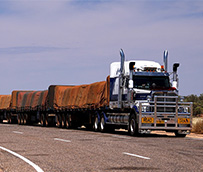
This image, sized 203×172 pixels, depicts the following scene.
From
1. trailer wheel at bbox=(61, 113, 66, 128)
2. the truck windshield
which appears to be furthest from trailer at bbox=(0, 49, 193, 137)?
trailer wheel at bbox=(61, 113, 66, 128)

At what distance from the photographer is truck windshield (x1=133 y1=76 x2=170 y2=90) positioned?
24.3 metres

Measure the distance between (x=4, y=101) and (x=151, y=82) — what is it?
31.4 metres

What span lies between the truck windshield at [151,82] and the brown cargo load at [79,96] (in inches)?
162

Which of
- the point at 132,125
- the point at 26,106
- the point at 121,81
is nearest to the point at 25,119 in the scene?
the point at 26,106

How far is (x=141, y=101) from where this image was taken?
77.9 ft

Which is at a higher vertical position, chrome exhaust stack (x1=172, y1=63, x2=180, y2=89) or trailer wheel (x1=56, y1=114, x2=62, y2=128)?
chrome exhaust stack (x1=172, y1=63, x2=180, y2=89)

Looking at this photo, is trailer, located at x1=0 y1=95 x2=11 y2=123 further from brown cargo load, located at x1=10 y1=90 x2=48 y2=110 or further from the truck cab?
the truck cab

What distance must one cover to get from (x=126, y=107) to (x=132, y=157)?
37.4ft

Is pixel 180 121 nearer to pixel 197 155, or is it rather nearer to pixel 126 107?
pixel 126 107

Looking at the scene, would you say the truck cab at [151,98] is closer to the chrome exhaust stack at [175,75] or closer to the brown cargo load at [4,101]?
the chrome exhaust stack at [175,75]

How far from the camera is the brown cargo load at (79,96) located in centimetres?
2947

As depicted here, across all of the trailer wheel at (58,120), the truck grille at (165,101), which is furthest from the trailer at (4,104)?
the truck grille at (165,101)

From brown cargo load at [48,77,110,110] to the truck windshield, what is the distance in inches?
162

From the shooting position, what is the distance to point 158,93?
23.7 metres
